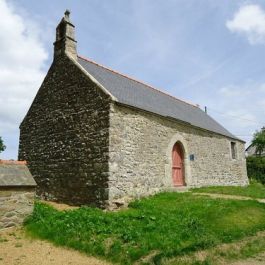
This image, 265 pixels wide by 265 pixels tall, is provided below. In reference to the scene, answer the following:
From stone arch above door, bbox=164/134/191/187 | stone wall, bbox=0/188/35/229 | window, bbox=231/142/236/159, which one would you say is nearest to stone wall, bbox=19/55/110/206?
stone wall, bbox=0/188/35/229

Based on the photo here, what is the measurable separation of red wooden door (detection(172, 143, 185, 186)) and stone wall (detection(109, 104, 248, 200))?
0.75 ft

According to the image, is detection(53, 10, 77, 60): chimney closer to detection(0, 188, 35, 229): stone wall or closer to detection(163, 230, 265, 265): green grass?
detection(0, 188, 35, 229): stone wall

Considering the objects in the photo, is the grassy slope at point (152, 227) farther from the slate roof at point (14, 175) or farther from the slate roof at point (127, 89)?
the slate roof at point (127, 89)

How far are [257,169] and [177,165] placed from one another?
1425 cm

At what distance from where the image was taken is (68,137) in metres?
12.5

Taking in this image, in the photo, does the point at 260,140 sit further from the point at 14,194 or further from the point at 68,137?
the point at 14,194

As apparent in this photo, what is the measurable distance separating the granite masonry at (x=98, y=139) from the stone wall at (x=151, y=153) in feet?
0.11

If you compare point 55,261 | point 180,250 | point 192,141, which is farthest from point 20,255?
point 192,141

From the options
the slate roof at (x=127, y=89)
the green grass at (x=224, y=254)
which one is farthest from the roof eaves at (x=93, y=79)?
the green grass at (x=224, y=254)

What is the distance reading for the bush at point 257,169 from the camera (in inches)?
1014

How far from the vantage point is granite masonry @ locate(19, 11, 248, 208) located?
36.4ft

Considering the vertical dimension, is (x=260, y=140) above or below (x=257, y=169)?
above

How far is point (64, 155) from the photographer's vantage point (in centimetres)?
1249

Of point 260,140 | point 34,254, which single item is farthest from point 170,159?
point 260,140
